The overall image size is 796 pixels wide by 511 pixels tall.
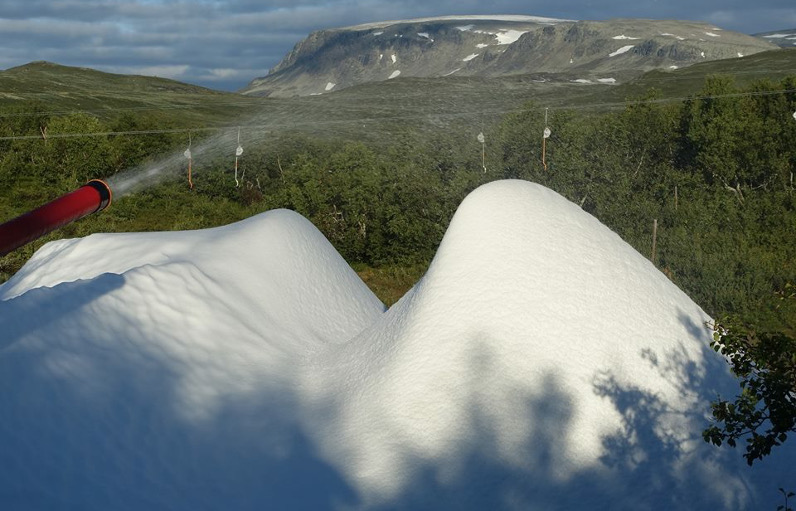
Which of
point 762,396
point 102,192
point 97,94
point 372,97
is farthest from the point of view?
point 97,94

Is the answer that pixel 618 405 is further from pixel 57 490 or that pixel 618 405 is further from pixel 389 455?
pixel 57 490

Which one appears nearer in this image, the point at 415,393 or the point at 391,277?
the point at 415,393

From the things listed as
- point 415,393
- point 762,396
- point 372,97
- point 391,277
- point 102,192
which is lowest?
point 391,277

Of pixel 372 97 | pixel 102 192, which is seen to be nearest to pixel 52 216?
pixel 102 192

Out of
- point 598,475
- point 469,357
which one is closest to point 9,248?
point 469,357

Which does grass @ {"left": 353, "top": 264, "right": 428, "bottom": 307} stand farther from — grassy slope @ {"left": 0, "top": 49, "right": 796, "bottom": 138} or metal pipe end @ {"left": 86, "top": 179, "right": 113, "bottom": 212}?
grassy slope @ {"left": 0, "top": 49, "right": 796, "bottom": 138}

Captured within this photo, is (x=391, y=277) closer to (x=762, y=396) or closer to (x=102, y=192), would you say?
(x=102, y=192)

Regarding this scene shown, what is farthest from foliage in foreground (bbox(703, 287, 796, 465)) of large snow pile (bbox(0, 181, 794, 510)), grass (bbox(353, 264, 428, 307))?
grass (bbox(353, 264, 428, 307))
